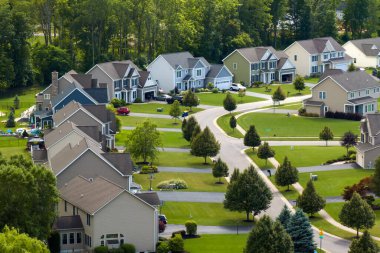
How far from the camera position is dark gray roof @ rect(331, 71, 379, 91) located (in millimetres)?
121075

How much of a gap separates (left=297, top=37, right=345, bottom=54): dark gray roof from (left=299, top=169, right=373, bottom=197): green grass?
65305 mm

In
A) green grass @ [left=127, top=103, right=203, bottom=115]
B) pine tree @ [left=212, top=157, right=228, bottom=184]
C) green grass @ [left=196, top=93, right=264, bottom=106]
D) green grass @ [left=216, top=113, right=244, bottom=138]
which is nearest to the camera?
pine tree @ [left=212, top=157, right=228, bottom=184]

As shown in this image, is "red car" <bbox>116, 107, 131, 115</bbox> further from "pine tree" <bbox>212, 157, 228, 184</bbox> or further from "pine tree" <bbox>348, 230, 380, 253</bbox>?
"pine tree" <bbox>348, 230, 380, 253</bbox>

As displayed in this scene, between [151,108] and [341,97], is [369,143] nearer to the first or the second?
[341,97]

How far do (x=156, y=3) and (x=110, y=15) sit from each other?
7.65 m

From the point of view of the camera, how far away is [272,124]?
114812 millimetres

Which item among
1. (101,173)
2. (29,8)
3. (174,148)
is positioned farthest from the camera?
(29,8)

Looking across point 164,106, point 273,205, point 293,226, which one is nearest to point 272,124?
point 164,106

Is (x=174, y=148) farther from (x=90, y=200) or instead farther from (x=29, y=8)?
(x=29, y=8)

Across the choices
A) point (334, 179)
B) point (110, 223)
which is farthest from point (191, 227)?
point (334, 179)

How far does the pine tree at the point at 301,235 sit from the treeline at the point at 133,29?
6983 centimetres

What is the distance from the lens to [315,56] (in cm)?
15375

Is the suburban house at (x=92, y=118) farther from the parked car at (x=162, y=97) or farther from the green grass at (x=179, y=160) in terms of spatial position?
the parked car at (x=162, y=97)

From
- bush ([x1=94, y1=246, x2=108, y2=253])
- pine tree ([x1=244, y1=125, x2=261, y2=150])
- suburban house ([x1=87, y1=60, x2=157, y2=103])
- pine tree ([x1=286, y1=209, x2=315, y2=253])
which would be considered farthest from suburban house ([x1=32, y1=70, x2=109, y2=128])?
pine tree ([x1=286, y1=209, x2=315, y2=253])
